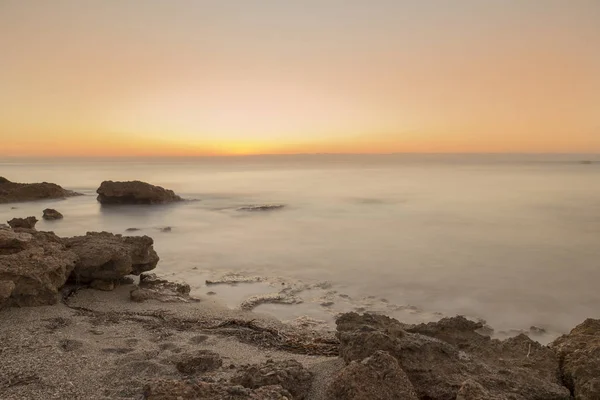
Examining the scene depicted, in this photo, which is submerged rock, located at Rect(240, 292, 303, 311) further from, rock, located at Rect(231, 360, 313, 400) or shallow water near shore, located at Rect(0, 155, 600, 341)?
rock, located at Rect(231, 360, 313, 400)

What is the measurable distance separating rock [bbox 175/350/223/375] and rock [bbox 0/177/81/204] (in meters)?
18.4

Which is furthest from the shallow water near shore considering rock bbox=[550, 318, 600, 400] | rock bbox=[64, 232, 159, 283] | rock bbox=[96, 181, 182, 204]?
rock bbox=[550, 318, 600, 400]

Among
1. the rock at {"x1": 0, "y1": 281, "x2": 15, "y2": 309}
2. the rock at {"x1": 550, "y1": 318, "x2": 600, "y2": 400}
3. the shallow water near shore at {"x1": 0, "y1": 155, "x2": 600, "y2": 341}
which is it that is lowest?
the shallow water near shore at {"x1": 0, "y1": 155, "x2": 600, "y2": 341}

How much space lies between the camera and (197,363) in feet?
10.8

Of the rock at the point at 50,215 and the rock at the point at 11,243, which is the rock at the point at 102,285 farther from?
the rock at the point at 50,215

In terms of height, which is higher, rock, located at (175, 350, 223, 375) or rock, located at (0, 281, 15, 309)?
rock, located at (0, 281, 15, 309)

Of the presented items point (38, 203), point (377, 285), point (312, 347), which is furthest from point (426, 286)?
point (38, 203)

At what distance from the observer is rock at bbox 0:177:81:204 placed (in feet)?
60.1

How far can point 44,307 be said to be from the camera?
4.57 metres

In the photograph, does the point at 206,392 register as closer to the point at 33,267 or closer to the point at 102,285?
the point at 33,267

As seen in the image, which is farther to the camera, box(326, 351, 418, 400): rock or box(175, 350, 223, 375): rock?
box(175, 350, 223, 375): rock

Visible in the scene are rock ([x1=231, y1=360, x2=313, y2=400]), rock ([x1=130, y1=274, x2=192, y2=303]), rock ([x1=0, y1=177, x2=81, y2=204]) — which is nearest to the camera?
rock ([x1=231, y1=360, x2=313, y2=400])

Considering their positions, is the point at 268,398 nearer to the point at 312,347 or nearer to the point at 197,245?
the point at 312,347

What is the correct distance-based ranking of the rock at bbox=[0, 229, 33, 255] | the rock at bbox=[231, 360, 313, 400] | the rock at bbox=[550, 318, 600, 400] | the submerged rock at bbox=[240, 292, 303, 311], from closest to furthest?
the rock at bbox=[550, 318, 600, 400] < the rock at bbox=[231, 360, 313, 400] < the rock at bbox=[0, 229, 33, 255] < the submerged rock at bbox=[240, 292, 303, 311]
